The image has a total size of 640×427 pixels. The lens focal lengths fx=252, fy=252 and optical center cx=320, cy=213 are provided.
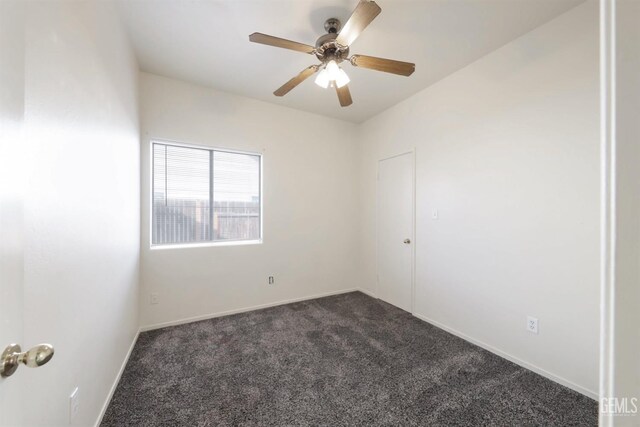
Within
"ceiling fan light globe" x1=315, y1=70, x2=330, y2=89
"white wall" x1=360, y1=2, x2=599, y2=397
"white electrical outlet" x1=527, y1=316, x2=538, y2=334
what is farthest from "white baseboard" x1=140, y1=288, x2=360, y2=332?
"ceiling fan light globe" x1=315, y1=70, x2=330, y2=89

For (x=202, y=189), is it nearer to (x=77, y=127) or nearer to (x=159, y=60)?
(x=159, y=60)

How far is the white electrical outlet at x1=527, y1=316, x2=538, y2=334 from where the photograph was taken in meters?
2.01

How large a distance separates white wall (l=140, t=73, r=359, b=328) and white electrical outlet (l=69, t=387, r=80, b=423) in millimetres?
1572

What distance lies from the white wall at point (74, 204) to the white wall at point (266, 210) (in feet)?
2.58

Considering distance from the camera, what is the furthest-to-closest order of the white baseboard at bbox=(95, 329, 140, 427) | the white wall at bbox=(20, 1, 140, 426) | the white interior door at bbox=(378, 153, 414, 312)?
the white interior door at bbox=(378, 153, 414, 312), the white baseboard at bbox=(95, 329, 140, 427), the white wall at bbox=(20, 1, 140, 426)

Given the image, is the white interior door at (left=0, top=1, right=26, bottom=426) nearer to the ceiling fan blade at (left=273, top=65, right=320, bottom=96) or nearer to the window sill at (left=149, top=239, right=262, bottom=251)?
the ceiling fan blade at (left=273, top=65, right=320, bottom=96)

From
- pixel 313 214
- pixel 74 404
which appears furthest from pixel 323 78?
pixel 74 404

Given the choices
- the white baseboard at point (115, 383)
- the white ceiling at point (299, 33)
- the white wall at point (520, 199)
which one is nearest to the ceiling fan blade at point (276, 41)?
the white ceiling at point (299, 33)

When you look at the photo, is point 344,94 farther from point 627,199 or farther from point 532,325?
point 532,325

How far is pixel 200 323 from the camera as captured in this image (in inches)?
111

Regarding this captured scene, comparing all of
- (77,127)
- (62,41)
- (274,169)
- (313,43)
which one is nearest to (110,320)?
(77,127)

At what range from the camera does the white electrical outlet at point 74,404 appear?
3.80 ft

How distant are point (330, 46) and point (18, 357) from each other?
211 cm

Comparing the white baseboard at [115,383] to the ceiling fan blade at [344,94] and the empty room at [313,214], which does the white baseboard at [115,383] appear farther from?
the ceiling fan blade at [344,94]
